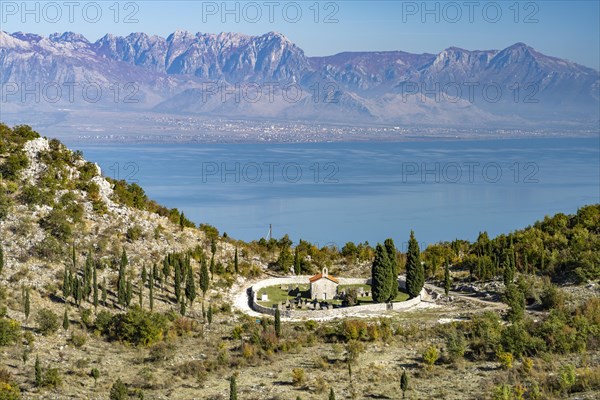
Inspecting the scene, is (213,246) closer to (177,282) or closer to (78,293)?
(177,282)

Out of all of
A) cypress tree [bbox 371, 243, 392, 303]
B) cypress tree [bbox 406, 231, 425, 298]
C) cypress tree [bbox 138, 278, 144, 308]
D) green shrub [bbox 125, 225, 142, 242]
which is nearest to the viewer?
cypress tree [bbox 138, 278, 144, 308]

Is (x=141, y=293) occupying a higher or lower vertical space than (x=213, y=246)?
lower

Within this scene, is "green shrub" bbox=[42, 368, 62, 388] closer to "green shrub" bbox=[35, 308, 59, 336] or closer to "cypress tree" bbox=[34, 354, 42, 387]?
"cypress tree" bbox=[34, 354, 42, 387]

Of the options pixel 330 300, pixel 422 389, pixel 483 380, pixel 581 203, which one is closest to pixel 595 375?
pixel 483 380

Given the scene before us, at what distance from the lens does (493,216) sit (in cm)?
14675

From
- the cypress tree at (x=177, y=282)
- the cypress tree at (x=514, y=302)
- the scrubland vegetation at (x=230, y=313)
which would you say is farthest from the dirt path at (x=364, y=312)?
the cypress tree at (x=177, y=282)

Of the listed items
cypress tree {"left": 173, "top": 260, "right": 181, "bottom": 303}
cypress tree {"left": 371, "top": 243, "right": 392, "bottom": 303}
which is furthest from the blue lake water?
cypress tree {"left": 371, "top": 243, "right": 392, "bottom": 303}

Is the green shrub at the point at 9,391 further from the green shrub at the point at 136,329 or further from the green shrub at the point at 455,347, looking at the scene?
the green shrub at the point at 455,347

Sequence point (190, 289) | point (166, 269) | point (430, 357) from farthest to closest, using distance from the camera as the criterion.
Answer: point (166, 269)
point (190, 289)
point (430, 357)

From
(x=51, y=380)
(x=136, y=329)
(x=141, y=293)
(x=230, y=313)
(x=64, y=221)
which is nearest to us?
(x=51, y=380)

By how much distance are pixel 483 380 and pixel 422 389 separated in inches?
129

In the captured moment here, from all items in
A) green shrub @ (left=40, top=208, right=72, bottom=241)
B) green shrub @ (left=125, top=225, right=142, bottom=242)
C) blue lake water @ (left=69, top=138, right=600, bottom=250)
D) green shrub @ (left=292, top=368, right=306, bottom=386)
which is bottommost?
blue lake water @ (left=69, top=138, right=600, bottom=250)

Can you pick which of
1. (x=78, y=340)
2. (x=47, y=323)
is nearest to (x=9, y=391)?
(x=78, y=340)

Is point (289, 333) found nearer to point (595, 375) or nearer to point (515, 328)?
point (515, 328)
